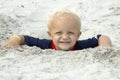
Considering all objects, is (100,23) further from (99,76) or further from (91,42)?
(99,76)

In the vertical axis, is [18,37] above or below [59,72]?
above

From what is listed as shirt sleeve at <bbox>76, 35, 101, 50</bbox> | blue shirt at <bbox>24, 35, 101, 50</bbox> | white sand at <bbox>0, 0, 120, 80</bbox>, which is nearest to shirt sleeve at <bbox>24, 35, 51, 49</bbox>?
blue shirt at <bbox>24, 35, 101, 50</bbox>

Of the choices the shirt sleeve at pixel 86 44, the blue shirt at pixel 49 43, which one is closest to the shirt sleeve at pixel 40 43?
the blue shirt at pixel 49 43

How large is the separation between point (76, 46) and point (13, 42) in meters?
0.62

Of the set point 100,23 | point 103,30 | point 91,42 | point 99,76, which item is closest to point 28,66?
point 99,76

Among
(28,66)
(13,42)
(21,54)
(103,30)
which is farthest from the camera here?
(103,30)

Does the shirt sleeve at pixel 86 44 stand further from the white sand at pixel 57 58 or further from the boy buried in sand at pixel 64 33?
the white sand at pixel 57 58

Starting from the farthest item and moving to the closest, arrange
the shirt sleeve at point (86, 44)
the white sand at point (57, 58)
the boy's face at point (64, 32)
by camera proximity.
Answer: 1. the shirt sleeve at point (86, 44)
2. the boy's face at point (64, 32)
3. the white sand at point (57, 58)

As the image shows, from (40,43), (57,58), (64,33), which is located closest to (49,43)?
(40,43)

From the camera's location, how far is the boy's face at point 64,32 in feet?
11.5

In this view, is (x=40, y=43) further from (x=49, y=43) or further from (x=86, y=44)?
(x=86, y=44)

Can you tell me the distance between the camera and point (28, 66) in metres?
3.04

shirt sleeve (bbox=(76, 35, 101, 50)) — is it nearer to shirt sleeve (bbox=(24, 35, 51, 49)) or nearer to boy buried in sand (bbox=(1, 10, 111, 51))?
boy buried in sand (bbox=(1, 10, 111, 51))

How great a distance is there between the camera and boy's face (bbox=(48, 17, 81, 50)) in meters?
3.51
